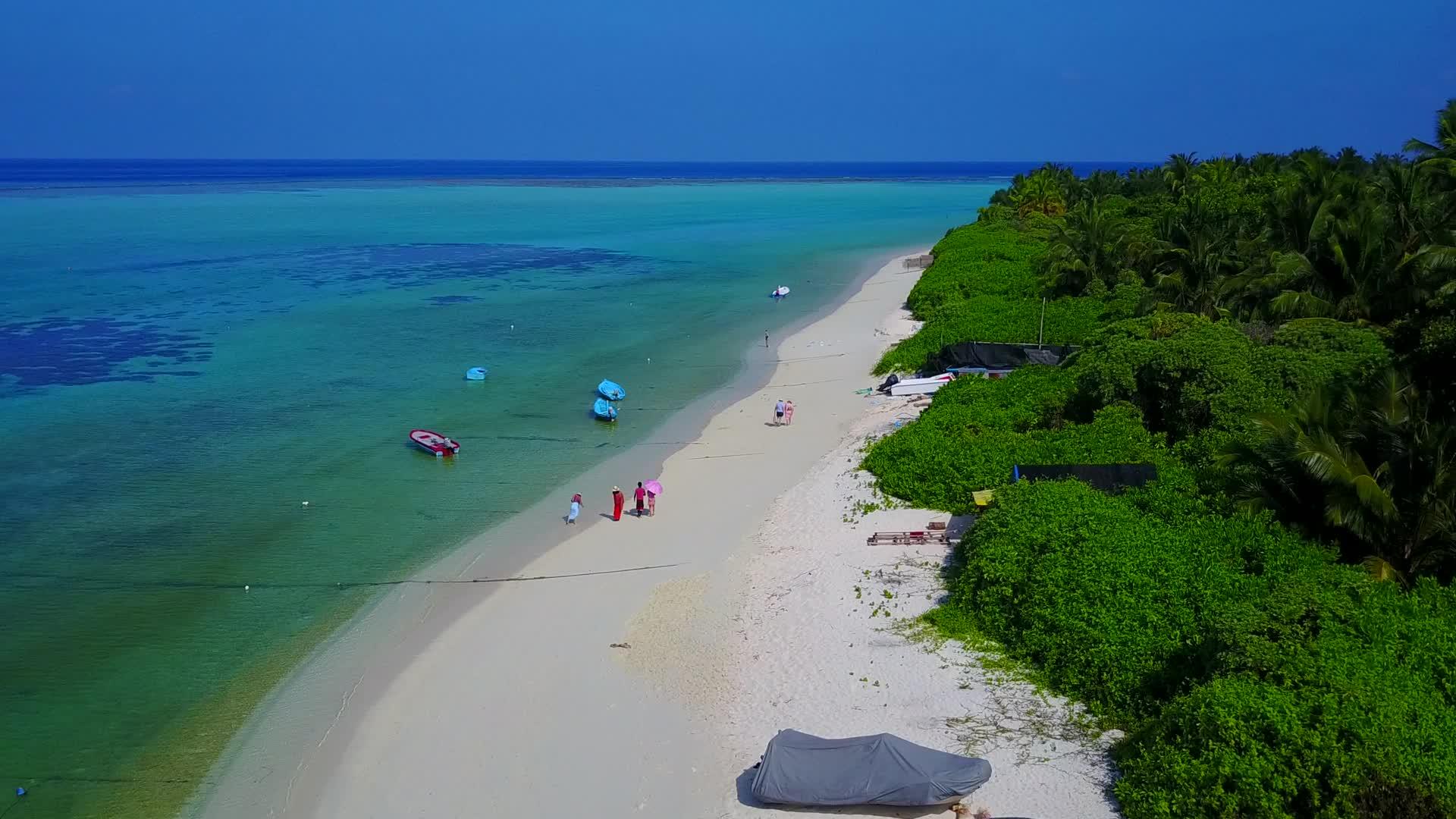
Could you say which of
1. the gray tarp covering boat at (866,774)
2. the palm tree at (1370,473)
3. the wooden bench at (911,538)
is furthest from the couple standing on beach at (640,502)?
the palm tree at (1370,473)

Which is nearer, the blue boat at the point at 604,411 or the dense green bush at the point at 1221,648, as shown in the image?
the dense green bush at the point at 1221,648

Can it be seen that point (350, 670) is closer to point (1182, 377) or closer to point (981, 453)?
point (981, 453)

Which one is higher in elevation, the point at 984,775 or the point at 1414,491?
the point at 1414,491

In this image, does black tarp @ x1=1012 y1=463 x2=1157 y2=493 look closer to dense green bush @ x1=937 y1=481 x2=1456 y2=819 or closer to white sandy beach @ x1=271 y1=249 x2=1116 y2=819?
dense green bush @ x1=937 y1=481 x2=1456 y2=819

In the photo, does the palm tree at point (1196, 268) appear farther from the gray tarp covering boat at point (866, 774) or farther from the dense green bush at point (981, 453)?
the gray tarp covering boat at point (866, 774)

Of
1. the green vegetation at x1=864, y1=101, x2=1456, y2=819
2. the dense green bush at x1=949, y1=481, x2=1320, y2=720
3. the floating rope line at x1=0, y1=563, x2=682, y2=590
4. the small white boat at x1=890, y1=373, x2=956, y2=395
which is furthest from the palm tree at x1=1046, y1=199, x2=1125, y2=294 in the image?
the floating rope line at x1=0, y1=563, x2=682, y2=590

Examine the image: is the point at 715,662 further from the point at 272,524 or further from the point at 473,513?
the point at 272,524

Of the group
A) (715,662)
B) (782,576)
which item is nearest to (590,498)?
(782,576)
